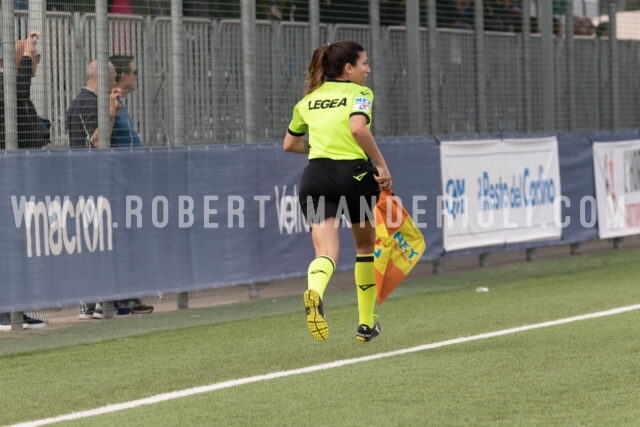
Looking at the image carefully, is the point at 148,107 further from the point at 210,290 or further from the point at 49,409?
the point at 49,409

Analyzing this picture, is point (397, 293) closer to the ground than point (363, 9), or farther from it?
closer to the ground

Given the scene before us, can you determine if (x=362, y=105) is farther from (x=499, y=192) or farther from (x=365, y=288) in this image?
(x=499, y=192)

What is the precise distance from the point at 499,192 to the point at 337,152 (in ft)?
24.0

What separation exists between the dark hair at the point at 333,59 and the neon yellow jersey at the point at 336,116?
0.07 metres

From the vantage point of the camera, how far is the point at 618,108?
18.1 meters

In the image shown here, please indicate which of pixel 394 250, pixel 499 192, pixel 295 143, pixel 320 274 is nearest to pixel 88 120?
pixel 295 143

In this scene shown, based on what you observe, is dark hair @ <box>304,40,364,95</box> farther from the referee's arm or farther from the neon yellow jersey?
the referee's arm

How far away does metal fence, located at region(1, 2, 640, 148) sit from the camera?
1170 cm

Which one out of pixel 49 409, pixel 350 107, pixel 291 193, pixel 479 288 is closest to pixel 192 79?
pixel 291 193

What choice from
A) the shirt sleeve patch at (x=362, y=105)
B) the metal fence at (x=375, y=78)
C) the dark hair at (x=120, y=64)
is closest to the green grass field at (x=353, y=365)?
the shirt sleeve patch at (x=362, y=105)

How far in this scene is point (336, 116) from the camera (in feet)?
26.8

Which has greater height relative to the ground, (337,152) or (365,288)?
(337,152)

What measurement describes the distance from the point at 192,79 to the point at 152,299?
223cm

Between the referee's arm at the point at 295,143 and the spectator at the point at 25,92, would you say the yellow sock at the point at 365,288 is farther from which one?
the spectator at the point at 25,92
